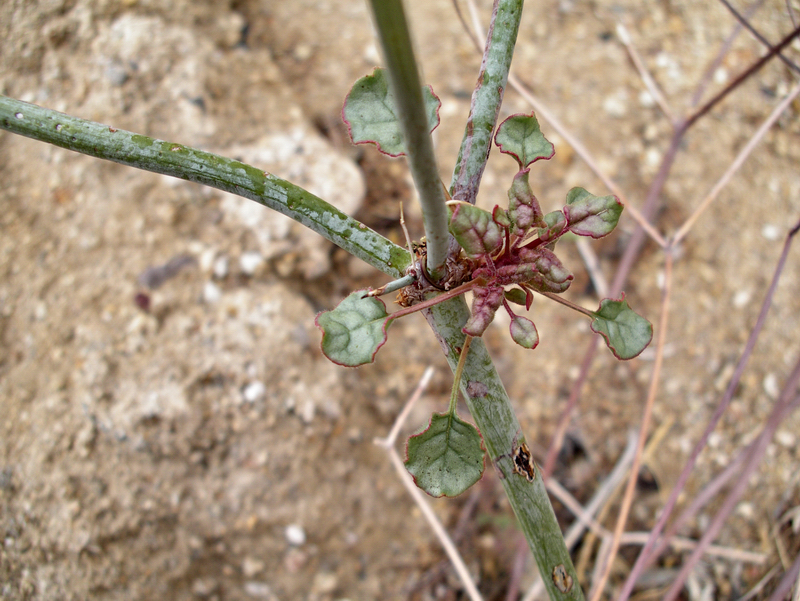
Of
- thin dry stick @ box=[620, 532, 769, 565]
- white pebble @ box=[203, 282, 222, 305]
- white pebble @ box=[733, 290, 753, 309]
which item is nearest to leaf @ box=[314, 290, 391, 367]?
white pebble @ box=[203, 282, 222, 305]

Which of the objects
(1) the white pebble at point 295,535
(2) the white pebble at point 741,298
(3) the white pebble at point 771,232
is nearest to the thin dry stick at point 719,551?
(2) the white pebble at point 741,298

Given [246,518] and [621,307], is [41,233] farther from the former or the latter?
[621,307]

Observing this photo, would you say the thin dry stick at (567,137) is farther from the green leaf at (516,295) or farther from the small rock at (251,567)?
the small rock at (251,567)

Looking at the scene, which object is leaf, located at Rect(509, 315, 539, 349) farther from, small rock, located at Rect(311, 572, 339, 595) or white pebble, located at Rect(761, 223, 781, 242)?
white pebble, located at Rect(761, 223, 781, 242)

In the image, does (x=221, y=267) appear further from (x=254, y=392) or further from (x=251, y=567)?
(x=251, y=567)

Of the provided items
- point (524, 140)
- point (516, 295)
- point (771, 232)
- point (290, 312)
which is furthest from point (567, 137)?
point (771, 232)

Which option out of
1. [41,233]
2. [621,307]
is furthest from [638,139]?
[41,233]
